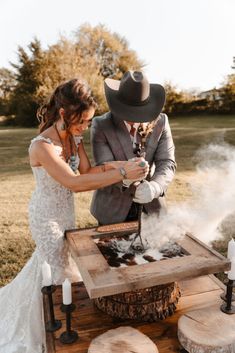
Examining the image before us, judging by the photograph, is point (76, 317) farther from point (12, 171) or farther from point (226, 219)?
point (12, 171)

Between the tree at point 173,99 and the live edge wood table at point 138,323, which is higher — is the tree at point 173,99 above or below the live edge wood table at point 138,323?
above

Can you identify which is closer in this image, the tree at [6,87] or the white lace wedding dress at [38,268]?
the white lace wedding dress at [38,268]

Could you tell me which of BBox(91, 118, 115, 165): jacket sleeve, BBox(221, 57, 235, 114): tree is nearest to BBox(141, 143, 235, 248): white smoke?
BBox(91, 118, 115, 165): jacket sleeve

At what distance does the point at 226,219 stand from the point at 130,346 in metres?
4.33

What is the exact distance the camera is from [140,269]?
2.19 m

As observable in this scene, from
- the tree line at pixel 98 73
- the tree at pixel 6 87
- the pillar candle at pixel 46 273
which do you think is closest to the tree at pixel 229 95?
the tree line at pixel 98 73

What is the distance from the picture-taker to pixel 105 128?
298 cm

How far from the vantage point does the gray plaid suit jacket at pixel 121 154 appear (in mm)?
2957

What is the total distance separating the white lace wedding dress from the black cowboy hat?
55cm

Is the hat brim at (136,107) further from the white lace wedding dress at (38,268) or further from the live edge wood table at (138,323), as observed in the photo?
the live edge wood table at (138,323)

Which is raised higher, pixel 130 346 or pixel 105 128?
pixel 105 128

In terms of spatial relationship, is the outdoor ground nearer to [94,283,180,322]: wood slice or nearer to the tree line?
[94,283,180,322]: wood slice

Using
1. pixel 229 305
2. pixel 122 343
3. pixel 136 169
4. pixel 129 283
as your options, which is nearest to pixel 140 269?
pixel 129 283

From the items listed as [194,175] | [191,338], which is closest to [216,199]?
[194,175]
